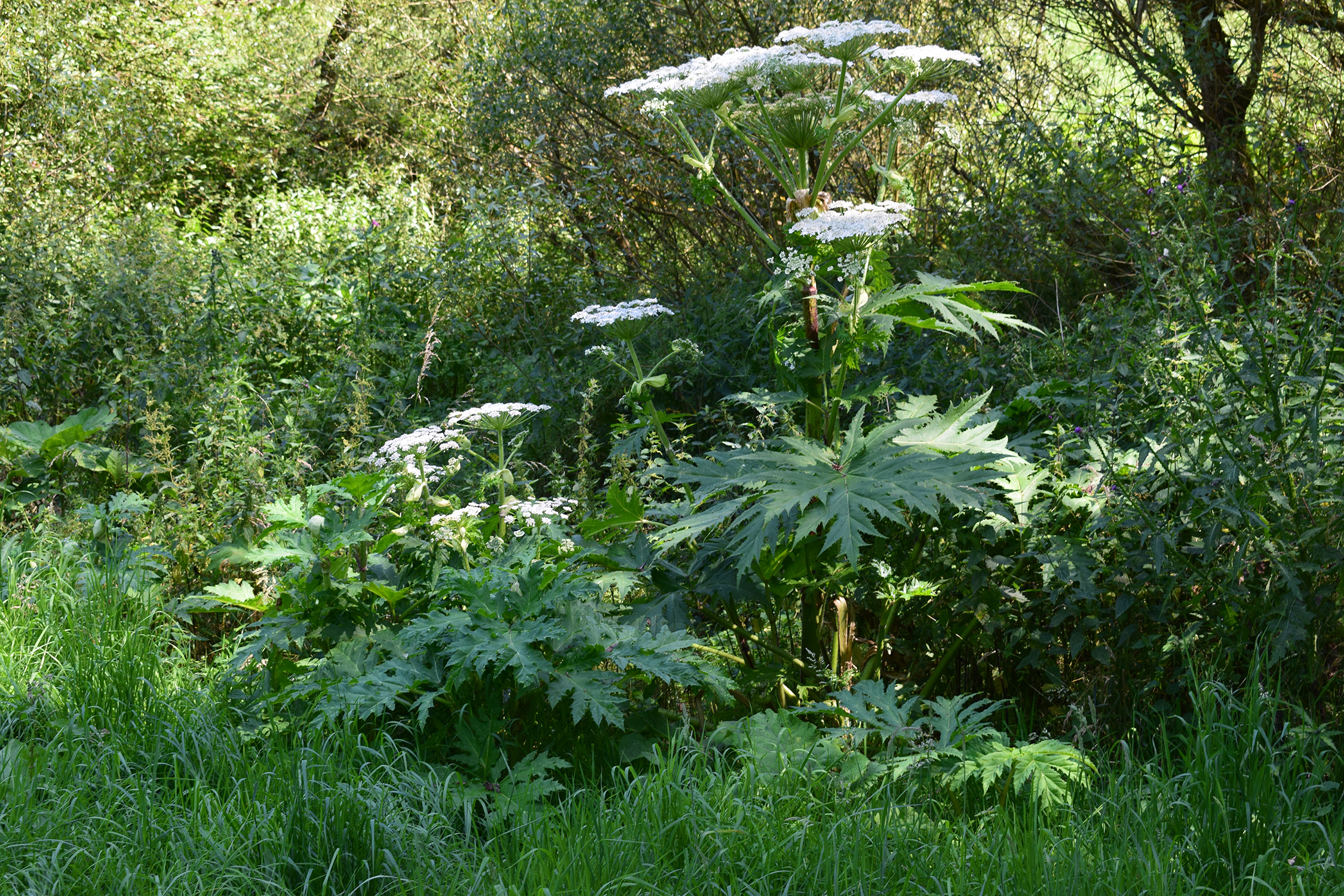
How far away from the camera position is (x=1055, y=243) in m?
5.79

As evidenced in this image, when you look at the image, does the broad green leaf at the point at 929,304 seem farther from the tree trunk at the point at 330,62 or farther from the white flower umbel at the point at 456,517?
the tree trunk at the point at 330,62

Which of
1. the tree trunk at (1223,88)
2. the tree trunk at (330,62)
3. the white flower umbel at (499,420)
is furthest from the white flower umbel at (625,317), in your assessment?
the tree trunk at (330,62)

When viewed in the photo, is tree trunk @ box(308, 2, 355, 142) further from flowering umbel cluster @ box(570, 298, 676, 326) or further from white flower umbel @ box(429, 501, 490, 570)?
white flower umbel @ box(429, 501, 490, 570)

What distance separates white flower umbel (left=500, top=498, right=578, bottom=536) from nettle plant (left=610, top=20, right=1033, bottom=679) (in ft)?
1.65

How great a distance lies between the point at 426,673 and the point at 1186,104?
494 centimetres

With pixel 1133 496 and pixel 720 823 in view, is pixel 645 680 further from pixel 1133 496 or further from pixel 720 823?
pixel 1133 496

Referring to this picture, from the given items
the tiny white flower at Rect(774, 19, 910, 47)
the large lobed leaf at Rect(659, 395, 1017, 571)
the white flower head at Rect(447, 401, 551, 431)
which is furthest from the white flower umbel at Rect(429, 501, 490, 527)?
the tiny white flower at Rect(774, 19, 910, 47)

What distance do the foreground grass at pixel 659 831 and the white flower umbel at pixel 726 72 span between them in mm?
1985

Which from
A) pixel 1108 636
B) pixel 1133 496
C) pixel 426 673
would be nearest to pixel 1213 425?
pixel 1133 496

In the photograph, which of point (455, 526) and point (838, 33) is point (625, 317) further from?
point (838, 33)

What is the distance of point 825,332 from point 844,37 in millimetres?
896


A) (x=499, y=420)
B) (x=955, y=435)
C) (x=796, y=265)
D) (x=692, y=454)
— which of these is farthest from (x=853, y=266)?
(x=692, y=454)

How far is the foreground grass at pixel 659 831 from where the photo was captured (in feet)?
8.21

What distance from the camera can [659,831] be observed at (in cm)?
268
